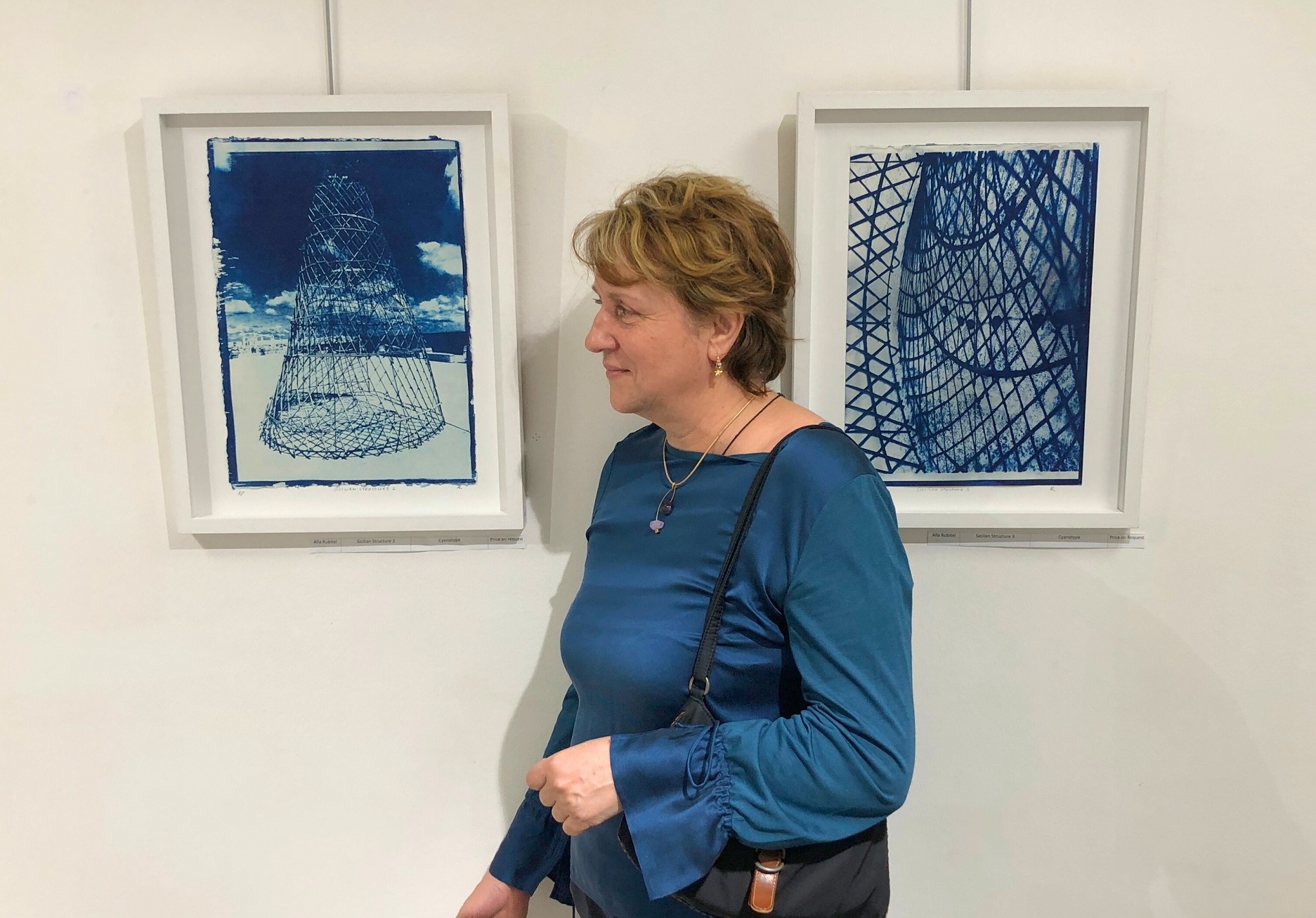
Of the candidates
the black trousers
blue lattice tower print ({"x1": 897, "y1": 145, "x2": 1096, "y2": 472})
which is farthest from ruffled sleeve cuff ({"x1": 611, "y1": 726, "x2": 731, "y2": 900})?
blue lattice tower print ({"x1": 897, "y1": 145, "x2": 1096, "y2": 472})

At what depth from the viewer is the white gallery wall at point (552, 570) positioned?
1.02 metres

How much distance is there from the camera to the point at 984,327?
1034mm

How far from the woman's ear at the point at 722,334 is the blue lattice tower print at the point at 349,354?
1.34 feet

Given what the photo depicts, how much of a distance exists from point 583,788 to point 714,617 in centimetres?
21

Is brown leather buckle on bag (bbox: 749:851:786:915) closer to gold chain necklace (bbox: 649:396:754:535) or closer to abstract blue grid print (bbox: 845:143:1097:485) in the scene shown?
gold chain necklace (bbox: 649:396:754:535)

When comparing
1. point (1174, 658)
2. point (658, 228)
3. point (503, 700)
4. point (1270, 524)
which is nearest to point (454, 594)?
point (503, 700)

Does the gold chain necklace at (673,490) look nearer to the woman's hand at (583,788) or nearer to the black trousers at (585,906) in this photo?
the woman's hand at (583,788)

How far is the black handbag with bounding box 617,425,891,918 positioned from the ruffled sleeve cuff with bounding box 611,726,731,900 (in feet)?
0.06

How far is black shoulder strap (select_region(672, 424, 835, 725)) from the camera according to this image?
776mm

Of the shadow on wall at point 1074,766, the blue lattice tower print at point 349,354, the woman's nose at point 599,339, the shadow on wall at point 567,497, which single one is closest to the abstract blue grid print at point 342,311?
the blue lattice tower print at point 349,354

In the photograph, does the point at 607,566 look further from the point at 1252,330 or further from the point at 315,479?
the point at 1252,330

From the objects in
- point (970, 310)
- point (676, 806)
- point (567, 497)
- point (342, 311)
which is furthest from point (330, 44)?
point (676, 806)

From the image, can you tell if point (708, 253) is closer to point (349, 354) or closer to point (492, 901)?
point (349, 354)

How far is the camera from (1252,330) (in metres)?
1.05
